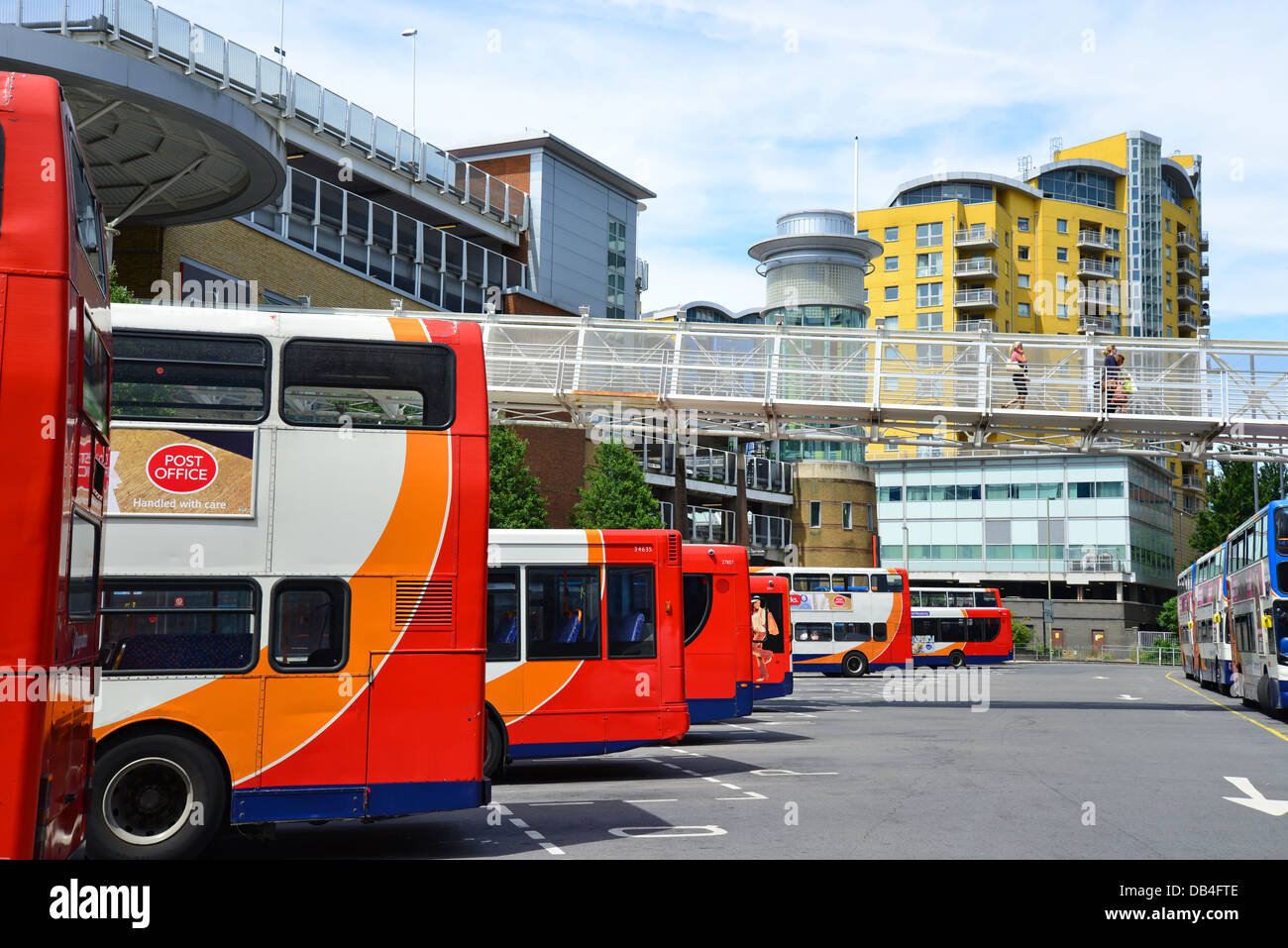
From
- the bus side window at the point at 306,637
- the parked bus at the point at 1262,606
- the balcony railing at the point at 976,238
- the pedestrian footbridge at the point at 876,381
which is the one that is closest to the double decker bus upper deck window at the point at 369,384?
the bus side window at the point at 306,637

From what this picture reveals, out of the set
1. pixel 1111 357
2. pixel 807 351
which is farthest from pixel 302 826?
pixel 1111 357

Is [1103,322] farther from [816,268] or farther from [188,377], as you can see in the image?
[188,377]

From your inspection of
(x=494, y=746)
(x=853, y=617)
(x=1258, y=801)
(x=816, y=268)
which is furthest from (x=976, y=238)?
(x=494, y=746)

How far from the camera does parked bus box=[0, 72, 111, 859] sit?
5828mm

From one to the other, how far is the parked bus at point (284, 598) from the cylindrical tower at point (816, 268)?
74.1 m

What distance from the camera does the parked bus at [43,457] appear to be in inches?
229

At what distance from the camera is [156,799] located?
9477 millimetres

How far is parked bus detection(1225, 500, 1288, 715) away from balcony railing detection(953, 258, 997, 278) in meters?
67.2

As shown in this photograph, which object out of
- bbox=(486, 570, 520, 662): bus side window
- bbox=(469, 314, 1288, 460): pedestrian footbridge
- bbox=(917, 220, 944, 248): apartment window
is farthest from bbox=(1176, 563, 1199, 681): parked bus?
bbox=(917, 220, 944, 248): apartment window

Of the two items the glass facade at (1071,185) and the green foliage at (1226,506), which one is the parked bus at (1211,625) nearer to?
the green foliage at (1226,506)

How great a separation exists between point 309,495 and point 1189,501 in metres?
104

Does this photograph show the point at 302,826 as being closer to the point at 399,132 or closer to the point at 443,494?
the point at 443,494

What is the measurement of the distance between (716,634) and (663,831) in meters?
9.24

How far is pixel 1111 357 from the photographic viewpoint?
2814cm
